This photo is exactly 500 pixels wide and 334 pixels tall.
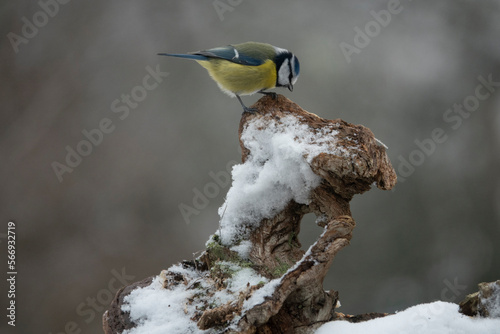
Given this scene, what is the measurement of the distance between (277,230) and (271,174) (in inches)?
8.0

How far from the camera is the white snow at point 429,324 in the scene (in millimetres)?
1128

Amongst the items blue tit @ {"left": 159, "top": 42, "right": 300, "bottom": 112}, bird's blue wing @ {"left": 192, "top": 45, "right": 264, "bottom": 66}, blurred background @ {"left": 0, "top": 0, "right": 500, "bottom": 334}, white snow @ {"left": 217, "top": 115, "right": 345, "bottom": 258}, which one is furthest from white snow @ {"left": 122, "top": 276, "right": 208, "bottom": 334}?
blurred background @ {"left": 0, "top": 0, "right": 500, "bottom": 334}

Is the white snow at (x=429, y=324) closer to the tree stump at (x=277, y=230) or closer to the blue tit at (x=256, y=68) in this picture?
the tree stump at (x=277, y=230)

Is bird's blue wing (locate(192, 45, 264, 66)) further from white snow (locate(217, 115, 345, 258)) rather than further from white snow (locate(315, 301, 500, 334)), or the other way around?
white snow (locate(315, 301, 500, 334))

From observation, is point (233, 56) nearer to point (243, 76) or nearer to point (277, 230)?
point (243, 76)

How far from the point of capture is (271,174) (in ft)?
4.96

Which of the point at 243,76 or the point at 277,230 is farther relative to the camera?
the point at 243,76

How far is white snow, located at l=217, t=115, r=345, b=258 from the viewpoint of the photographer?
146 cm

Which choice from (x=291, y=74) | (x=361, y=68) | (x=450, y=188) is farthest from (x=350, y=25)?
(x=450, y=188)

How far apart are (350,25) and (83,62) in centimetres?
174

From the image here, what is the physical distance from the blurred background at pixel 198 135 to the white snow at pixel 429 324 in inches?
55.4

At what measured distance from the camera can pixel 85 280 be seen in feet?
9.82

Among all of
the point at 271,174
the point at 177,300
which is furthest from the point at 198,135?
the point at 177,300

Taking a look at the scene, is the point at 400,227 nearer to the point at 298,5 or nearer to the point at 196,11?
the point at 298,5
